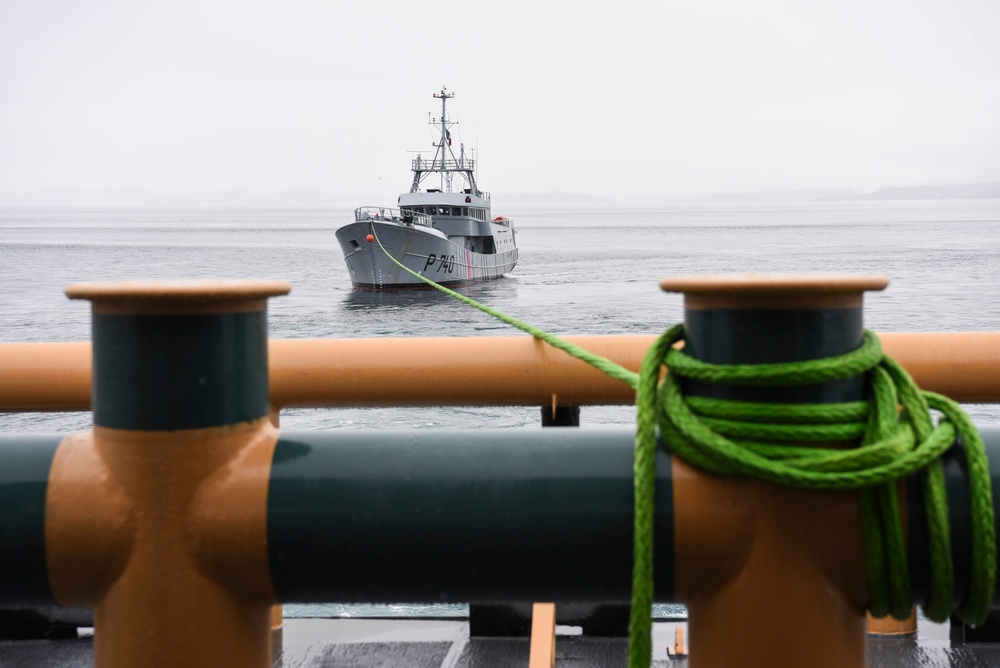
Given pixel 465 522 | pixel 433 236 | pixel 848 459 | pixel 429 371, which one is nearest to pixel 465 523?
pixel 465 522

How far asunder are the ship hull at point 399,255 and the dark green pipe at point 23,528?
37.9 m

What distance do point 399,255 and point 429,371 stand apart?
38.8 meters

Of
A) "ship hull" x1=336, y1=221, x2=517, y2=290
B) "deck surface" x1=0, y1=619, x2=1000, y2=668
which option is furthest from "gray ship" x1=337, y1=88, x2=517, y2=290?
"deck surface" x1=0, y1=619, x2=1000, y2=668

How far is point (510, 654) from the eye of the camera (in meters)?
3.04

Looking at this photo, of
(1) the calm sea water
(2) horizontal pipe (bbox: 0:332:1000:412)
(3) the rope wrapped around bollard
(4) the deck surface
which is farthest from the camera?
(1) the calm sea water

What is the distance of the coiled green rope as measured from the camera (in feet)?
3.31

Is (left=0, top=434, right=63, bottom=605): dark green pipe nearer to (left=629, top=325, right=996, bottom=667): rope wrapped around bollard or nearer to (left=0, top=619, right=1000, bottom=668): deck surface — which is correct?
(left=629, top=325, right=996, bottom=667): rope wrapped around bollard

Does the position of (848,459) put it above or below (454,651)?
above

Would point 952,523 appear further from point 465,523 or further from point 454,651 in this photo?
point 454,651

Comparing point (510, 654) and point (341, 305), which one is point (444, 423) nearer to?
point (510, 654)

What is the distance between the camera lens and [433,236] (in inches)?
1604

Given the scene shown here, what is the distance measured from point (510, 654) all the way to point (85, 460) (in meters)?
2.17

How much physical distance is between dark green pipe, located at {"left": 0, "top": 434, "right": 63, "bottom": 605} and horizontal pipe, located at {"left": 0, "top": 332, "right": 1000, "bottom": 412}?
52.3 inches

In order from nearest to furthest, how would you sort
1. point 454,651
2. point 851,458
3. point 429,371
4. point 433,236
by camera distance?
1. point 851,458
2. point 429,371
3. point 454,651
4. point 433,236
